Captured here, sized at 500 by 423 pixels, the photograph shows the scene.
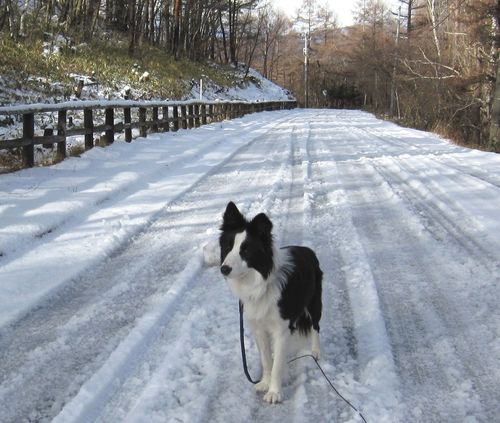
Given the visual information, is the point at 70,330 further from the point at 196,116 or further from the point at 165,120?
the point at 196,116

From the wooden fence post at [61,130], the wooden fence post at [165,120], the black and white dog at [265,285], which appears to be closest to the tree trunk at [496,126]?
the wooden fence post at [165,120]

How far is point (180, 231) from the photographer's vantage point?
20.7ft

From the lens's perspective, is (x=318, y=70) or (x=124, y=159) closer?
(x=124, y=159)

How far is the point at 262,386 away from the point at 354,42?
267 ft

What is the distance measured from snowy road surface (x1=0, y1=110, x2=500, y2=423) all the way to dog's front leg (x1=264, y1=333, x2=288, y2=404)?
0.06 m

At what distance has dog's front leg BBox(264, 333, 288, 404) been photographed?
2.99 meters

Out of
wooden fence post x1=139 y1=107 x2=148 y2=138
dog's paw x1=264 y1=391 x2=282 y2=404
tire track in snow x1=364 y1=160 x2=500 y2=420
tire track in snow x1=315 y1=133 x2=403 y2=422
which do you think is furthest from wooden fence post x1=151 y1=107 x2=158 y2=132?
dog's paw x1=264 y1=391 x2=282 y2=404

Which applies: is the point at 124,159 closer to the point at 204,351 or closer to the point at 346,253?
the point at 346,253

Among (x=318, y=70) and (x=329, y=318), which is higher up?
(x=318, y=70)

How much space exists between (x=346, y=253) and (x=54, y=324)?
2.98 meters

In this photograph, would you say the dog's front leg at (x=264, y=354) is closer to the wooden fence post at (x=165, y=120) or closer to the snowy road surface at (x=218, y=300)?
the snowy road surface at (x=218, y=300)

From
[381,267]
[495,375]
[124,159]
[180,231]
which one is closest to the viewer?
[495,375]

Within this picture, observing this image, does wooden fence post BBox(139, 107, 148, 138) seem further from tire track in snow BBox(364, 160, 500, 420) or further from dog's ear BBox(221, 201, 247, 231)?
dog's ear BBox(221, 201, 247, 231)

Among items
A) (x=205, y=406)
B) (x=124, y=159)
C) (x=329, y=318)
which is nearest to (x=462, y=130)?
(x=124, y=159)
